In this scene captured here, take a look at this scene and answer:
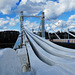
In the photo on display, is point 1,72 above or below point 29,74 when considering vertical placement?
above

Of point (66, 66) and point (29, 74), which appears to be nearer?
point (29, 74)

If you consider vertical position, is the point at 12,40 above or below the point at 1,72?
below

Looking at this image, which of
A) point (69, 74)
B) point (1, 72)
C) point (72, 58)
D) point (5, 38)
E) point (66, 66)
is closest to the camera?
point (1, 72)

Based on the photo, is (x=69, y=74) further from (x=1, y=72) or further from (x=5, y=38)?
(x=5, y=38)

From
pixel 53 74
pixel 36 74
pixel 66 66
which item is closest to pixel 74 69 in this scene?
pixel 66 66

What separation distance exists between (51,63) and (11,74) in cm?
69

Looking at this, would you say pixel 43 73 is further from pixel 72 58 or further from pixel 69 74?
pixel 72 58

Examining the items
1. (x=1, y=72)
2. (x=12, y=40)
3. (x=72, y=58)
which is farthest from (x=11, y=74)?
(x=12, y=40)

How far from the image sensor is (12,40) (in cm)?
3938

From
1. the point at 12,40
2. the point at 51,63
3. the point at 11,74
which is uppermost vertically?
the point at 11,74

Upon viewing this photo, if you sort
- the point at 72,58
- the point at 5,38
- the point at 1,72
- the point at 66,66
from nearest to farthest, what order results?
the point at 1,72 < the point at 66,66 < the point at 72,58 < the point at 5,38

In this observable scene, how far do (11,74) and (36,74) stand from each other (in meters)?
0.35

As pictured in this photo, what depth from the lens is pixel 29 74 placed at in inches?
30.9

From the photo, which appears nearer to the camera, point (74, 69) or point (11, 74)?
point (11, 74)
